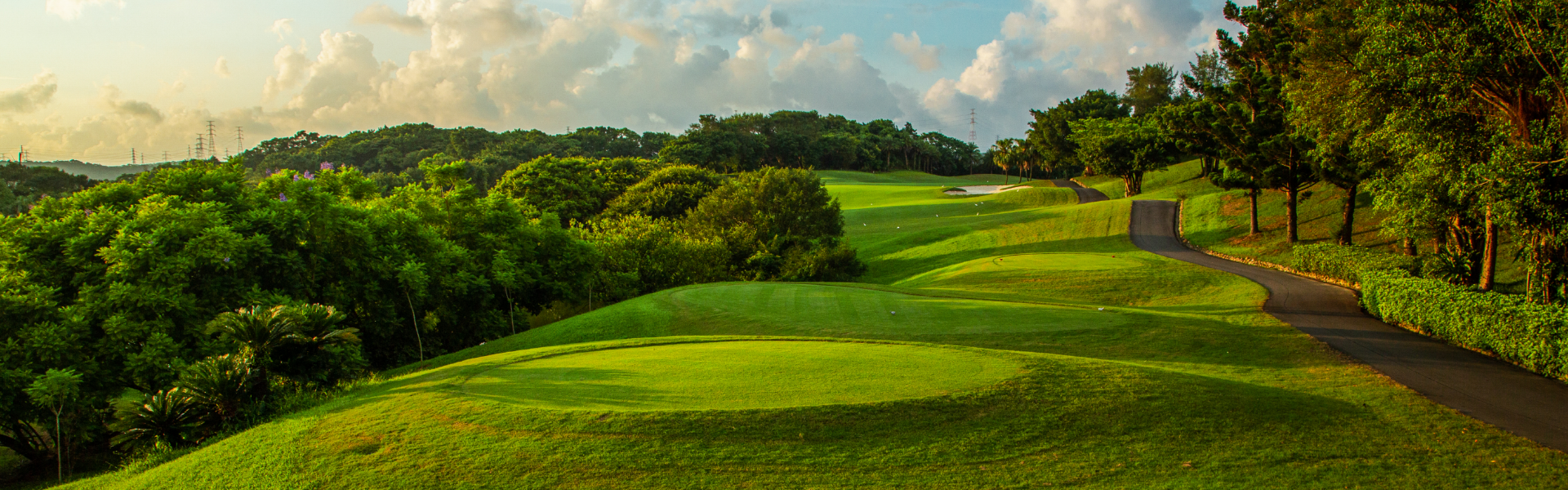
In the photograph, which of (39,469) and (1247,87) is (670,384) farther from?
(1247,87)

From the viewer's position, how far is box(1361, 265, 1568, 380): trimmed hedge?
14875 millimetres

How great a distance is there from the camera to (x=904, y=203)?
7831 cm

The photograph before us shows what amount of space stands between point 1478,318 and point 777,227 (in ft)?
110

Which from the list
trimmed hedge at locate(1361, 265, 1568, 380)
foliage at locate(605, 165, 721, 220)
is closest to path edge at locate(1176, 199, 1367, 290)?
trimmed hedge at locate(1361, 265, 1568, 380)

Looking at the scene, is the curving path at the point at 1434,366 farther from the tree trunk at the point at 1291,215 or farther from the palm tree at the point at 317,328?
the palm tree at the point at 317,328

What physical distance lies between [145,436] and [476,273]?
43.3ft

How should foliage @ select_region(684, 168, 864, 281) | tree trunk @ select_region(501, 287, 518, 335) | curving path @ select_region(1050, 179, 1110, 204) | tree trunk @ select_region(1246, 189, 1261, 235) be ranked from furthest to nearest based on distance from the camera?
curving path @ select_region(1050, 179, 1110, 204) < tree trunk @ select_region(1246, 189, 1261, 235) < foliage @ select_region(684, 168, 864, 281) < tree trunk @ select_region(501, 287, 518, 335)

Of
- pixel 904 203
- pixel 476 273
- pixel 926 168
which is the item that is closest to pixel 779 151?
pixel 926 168

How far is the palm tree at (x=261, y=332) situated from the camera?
1202cm

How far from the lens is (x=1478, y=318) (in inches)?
681

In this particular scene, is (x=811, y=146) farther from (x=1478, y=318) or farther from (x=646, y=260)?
(x=1478, y=318)

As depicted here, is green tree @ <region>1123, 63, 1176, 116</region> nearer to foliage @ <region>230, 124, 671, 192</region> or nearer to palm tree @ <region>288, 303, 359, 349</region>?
foliage @ <region>230, 124, 671, 192</region>

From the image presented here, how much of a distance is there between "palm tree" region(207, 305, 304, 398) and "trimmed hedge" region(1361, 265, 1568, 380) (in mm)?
23261

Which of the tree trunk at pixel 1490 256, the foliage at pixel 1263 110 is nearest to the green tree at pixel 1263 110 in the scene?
the foliage at pixel 1263 110
